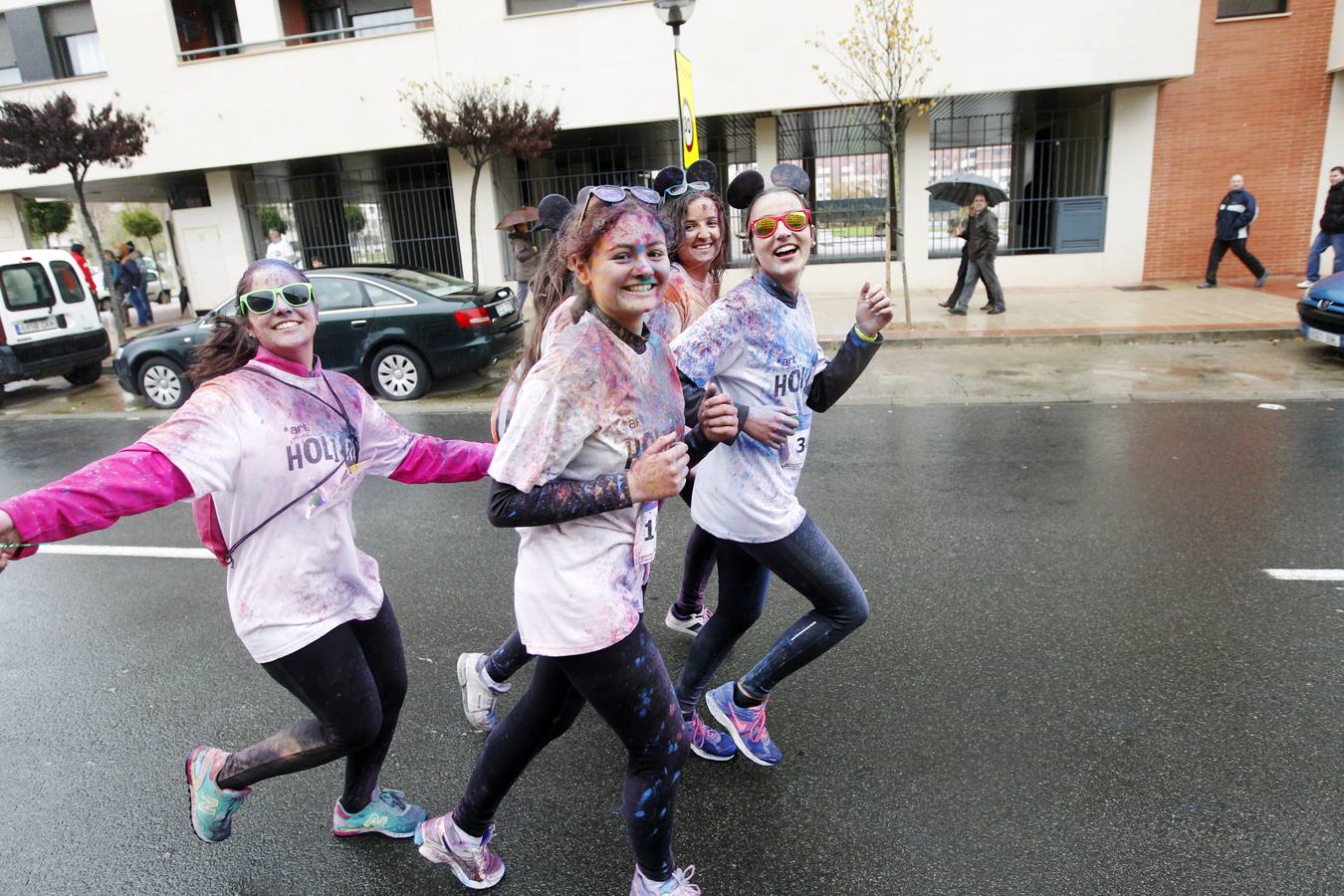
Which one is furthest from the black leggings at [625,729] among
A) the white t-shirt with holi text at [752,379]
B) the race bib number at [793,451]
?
the race bib number at [793,451]

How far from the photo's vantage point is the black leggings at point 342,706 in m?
2.29

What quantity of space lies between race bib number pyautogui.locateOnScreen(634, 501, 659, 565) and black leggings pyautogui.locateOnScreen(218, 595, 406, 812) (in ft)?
2.85

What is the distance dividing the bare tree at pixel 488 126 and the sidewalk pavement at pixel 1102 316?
5504 mm

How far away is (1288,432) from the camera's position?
6688 millimetres

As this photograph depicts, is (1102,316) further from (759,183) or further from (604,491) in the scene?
(604,491)

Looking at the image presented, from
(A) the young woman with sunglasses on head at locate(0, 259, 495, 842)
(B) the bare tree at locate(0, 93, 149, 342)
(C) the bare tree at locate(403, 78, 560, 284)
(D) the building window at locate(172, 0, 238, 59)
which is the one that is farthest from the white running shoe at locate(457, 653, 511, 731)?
(D) the building window at locate(172, 0, 238, 59)

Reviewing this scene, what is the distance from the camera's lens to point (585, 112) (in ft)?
51.9

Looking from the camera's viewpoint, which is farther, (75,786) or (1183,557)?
(1183,557)

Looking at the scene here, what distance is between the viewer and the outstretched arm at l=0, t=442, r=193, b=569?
5.71 ft

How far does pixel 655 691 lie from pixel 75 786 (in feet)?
7.69

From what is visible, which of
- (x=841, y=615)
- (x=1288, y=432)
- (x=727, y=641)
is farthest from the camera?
(x=1288, y=432)

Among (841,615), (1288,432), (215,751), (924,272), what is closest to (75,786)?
(215,751)

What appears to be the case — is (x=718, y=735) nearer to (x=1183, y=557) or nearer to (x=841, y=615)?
(x=841, y=615)

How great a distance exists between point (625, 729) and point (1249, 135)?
17679mm
